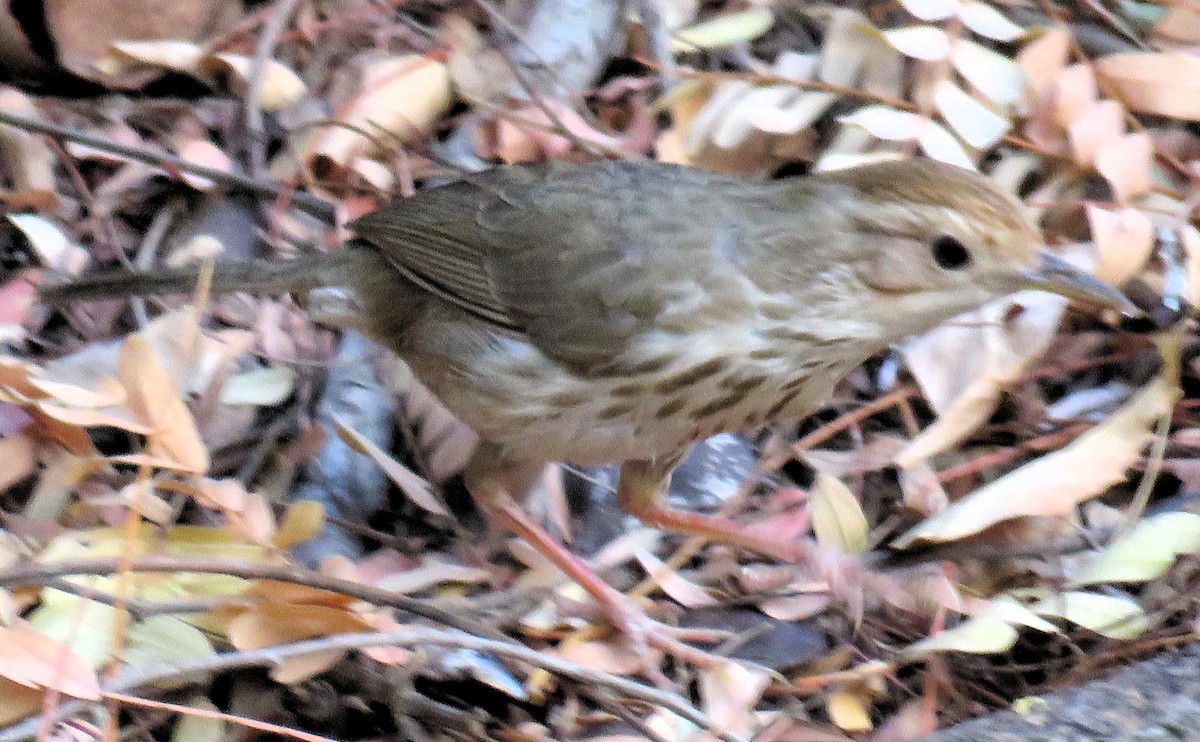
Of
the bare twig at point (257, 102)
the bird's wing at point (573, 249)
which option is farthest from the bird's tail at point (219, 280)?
the bare twig at point (257, 102)


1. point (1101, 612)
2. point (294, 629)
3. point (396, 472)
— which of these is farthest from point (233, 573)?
point (1101, 612)

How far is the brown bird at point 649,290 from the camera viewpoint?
2221 mm

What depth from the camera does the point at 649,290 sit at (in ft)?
7.64

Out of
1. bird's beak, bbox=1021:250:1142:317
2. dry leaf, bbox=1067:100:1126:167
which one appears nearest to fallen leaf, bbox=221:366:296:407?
bird's beak, bbox=1021:250:1142:317

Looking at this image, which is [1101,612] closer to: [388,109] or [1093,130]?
[1093,130]

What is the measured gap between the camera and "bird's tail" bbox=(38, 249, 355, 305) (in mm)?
2613

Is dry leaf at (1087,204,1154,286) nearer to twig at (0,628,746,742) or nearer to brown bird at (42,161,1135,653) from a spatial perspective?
brown bird at (42,161,1135,653)

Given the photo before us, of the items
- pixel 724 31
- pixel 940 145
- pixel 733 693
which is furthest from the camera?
pixel 724 31

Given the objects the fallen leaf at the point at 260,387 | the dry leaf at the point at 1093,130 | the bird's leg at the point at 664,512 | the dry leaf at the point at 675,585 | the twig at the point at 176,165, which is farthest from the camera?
the dry leaf at the point at 1093,130

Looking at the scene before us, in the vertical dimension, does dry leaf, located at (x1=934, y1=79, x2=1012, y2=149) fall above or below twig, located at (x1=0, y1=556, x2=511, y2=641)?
above

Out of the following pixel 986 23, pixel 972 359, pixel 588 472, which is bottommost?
pixel 588 472

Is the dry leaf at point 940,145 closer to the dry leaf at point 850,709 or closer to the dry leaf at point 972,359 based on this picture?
the dry leaf at point 972,359

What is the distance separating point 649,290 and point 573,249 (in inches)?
8.4

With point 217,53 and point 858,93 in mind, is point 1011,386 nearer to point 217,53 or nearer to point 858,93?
point 858,93
